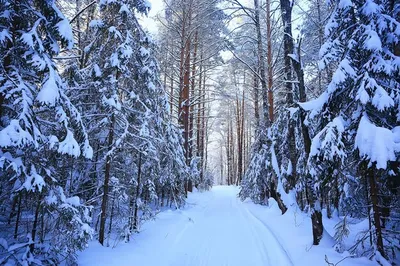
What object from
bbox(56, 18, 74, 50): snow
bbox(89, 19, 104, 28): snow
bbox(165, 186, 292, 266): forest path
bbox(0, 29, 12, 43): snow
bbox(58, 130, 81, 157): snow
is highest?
bbox(89, 19, 104, 28): snow

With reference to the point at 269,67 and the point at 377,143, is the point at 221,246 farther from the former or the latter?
the point at 269,67

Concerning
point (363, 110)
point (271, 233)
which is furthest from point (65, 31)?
point (271, 233)

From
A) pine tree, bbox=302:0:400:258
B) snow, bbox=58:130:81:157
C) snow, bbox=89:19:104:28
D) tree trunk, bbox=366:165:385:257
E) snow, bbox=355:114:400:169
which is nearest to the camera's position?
snow, bbox=355:114:400:169

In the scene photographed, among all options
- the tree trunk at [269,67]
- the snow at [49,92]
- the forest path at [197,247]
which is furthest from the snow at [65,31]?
the tree trunk at [269,67]

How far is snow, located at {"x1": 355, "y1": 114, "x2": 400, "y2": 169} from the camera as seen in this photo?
351 cm

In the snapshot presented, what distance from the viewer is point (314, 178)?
5422 mm

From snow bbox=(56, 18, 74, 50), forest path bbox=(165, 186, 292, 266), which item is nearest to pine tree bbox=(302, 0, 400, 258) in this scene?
forest path bbox=(165, 186, 292, 266)

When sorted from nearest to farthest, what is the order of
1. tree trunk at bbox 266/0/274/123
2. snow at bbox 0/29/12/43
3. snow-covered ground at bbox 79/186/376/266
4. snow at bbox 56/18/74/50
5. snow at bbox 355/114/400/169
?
snow at bbox 355/114/400/169 → snow at bbox 0/29/12/43 → snow at bbox 56/18/74/50 → snow-covered ground at bbox 79/186/376/266 → tree trunk at bbox 266/0/274/123

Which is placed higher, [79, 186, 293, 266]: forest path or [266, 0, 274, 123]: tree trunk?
[266, 0, 274, 123]: tree trunk

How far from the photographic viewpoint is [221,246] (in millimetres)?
6176

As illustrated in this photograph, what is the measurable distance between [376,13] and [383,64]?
0.97m

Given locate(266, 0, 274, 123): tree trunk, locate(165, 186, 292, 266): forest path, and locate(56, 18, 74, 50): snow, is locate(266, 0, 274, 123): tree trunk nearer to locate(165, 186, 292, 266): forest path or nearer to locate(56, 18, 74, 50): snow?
locate(165, 186, 292, 266): forest path

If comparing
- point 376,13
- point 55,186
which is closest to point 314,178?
point 376,13

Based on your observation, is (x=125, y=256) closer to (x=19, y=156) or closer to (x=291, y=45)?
(x=19, y=156)
